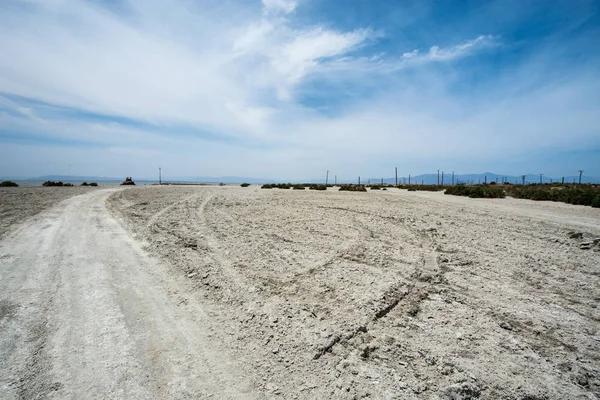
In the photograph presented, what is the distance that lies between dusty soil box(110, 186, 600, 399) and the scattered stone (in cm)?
1

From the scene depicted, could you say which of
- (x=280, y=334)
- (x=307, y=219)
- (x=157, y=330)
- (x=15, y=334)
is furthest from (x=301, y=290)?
(x=307, y=219)

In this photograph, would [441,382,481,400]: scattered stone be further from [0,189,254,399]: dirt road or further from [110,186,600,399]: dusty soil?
[0,189,254,399]: dirt road

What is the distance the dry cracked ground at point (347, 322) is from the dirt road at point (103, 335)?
2 centimetres

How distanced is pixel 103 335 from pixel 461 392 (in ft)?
12.8

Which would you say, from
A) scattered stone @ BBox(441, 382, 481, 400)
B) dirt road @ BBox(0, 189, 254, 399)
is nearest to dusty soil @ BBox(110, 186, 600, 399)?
scattered stone @ BBox(441, 382, 481, 400)

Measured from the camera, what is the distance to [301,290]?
473 cm

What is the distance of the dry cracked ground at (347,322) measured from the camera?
8.90 ft

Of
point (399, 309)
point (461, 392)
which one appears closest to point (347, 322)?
point (399, 309)

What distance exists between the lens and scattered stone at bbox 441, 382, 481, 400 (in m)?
2.59

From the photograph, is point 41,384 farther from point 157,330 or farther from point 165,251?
point 165,251

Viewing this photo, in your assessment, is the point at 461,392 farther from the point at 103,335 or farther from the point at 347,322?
the point at 103,335

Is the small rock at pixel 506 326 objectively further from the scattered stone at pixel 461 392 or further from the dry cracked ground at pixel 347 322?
the scattered stone at pixel 461 392

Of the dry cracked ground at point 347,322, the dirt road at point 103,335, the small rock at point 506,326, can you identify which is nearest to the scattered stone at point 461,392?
the dry cracked ground at point 347,322

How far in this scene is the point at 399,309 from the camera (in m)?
4.15
